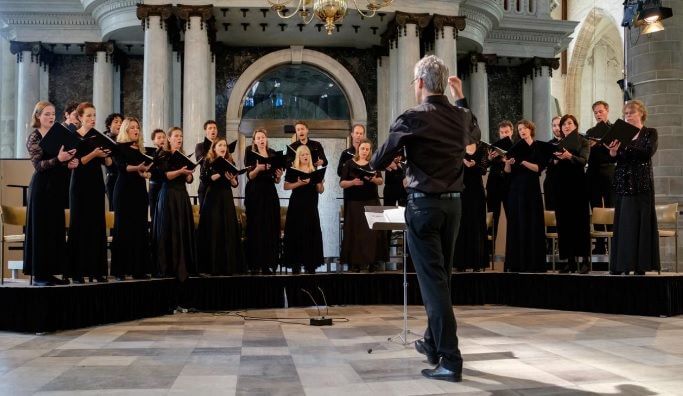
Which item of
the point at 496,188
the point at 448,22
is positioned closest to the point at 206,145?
the point at 496,188

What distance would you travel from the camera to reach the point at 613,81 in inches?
819

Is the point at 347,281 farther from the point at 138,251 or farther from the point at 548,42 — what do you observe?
the point at 548,42

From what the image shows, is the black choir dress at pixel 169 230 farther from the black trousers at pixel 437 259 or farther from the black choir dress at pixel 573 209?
the black choir dress at pixel 573 209

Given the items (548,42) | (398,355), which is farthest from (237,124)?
(398,355)

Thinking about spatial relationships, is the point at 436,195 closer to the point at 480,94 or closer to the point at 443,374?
the point at 443,374

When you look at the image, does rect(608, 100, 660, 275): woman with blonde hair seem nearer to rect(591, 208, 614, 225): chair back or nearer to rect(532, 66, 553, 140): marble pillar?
rect(591, 208, 614, 225): chair back

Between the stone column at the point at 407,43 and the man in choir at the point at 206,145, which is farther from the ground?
the stone column at the point at 407,43

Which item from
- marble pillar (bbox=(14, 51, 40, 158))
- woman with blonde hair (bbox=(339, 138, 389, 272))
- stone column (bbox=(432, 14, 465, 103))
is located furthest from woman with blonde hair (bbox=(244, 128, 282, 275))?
marble pillar (bbox=(14, 51, 40, 158))

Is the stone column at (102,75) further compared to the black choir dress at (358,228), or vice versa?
the stone column at (102,75)

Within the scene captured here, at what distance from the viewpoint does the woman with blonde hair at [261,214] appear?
7938 mm

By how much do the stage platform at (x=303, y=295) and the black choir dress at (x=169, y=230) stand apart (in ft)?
0.55

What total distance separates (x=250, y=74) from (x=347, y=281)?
721 cm

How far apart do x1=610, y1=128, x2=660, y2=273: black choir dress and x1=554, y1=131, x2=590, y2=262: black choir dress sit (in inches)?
24.6

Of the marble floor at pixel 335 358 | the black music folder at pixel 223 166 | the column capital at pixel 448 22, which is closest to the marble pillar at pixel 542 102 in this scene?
the column capital at pixel 448 22
